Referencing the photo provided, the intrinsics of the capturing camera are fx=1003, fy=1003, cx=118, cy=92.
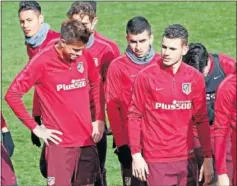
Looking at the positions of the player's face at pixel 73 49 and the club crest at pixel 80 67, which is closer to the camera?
the player's face at pixel 73 49

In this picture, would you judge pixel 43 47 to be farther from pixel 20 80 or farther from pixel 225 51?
pixel 225 51

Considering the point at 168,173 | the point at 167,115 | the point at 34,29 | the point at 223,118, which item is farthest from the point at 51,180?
the point at 223,118

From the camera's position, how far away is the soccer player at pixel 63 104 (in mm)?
9258

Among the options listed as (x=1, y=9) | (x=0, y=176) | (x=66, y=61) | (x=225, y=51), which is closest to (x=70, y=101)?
(x=66, y=61)

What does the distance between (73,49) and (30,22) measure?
0.98m

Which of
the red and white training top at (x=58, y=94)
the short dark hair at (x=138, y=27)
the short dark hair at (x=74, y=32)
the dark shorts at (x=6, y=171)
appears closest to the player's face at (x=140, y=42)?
the short dark hair at (x=138, y=27)

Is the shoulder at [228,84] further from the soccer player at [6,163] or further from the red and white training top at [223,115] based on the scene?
the soccer player at [6,163]

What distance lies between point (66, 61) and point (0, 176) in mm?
1246

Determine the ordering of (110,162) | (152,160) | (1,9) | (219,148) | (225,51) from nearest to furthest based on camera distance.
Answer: (219,148)
(152,160)
(110,162)
(225,51)
(1,9)

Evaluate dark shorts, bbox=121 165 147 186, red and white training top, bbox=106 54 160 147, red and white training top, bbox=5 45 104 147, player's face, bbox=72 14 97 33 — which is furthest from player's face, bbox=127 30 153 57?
dark shorts, bbox=121 165 147 186

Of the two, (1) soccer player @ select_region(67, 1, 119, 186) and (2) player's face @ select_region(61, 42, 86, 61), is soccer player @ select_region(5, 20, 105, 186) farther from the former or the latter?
(1) soccer player @ select_region(67, 1, 119, 186)

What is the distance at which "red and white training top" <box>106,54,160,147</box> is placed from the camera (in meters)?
9.62

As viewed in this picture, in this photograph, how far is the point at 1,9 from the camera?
70.0ft

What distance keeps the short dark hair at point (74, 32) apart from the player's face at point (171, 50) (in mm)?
812
